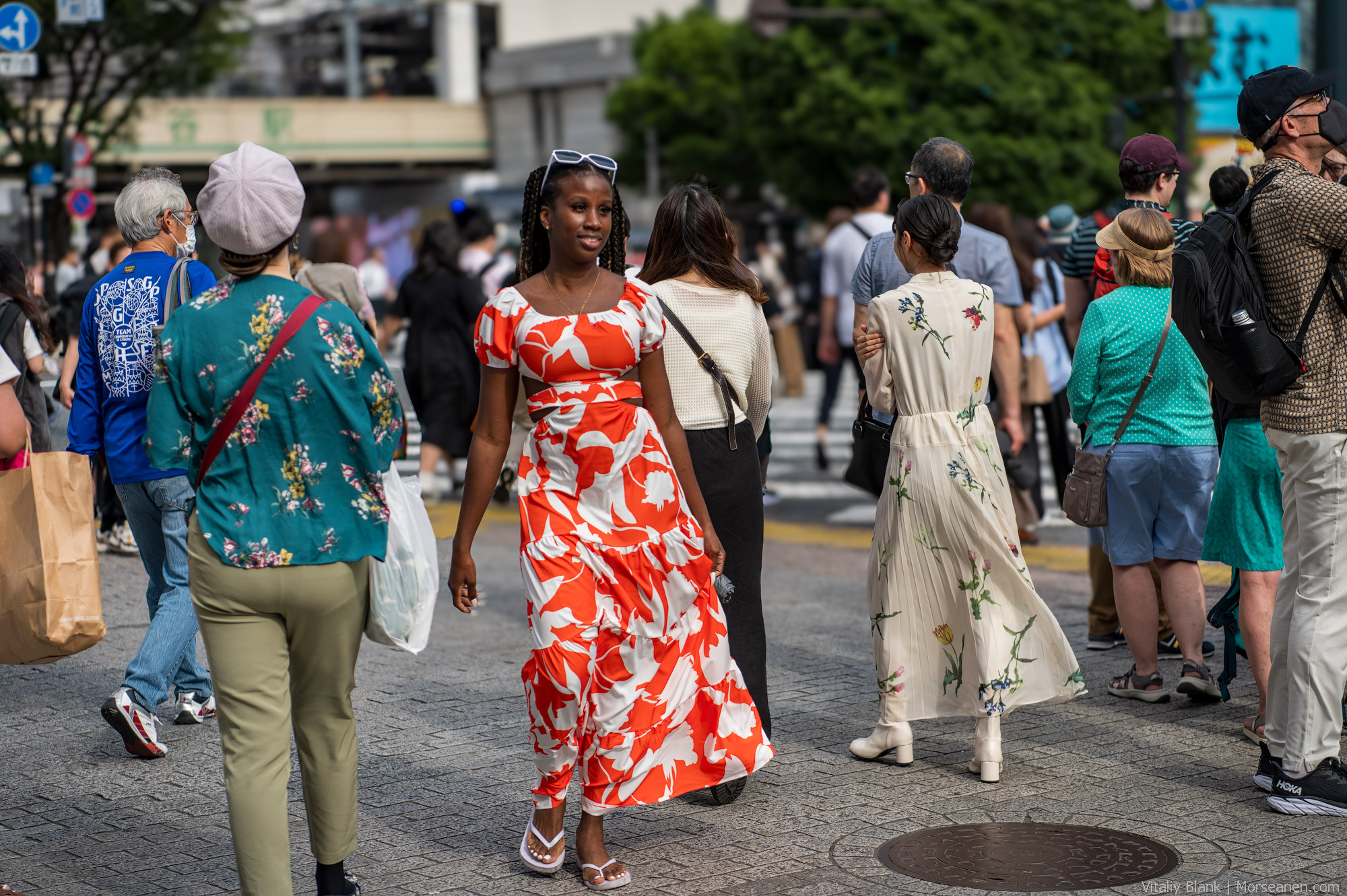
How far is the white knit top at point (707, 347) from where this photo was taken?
4.91 m

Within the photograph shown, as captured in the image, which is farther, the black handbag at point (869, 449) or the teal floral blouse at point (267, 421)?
the black handbag at point (869, 449)

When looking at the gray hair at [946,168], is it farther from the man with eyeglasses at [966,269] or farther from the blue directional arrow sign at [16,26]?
the blue directional arrow sign at [16,26]

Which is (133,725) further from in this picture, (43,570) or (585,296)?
(585,296)

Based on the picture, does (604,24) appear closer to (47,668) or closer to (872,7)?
(872,7)

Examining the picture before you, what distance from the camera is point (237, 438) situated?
3645mm

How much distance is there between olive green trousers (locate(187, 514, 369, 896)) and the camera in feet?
12.0

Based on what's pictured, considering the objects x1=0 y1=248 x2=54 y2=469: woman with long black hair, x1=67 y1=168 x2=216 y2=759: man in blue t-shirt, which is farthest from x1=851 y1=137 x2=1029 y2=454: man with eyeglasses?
x1=0 y1=248 x2=54 y2=469: woman with long black hair

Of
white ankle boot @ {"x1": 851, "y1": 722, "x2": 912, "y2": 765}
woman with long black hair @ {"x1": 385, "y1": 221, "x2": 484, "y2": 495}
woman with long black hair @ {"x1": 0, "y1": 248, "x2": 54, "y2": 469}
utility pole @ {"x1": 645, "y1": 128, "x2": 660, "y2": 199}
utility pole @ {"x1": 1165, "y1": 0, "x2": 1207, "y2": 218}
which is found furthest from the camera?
utility pole @ {"x1": 645, "y1": 128, "x2": 660, "y2": 199}

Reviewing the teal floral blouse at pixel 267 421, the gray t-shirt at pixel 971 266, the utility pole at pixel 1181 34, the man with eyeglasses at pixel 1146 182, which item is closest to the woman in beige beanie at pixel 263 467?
the teal floral blouse at pixel 267 421

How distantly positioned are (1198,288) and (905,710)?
1.65 m

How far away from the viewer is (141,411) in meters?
5.54

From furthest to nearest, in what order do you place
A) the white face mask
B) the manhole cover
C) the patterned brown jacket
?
the white face mask → the patterned brown jacket → the manhole cover

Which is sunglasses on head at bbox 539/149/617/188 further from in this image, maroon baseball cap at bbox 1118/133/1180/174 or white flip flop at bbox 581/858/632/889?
maroon baseball cap at bbox 1118/133/1180/174

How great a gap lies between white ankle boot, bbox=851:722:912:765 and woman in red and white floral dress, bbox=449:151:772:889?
1.01 metres
